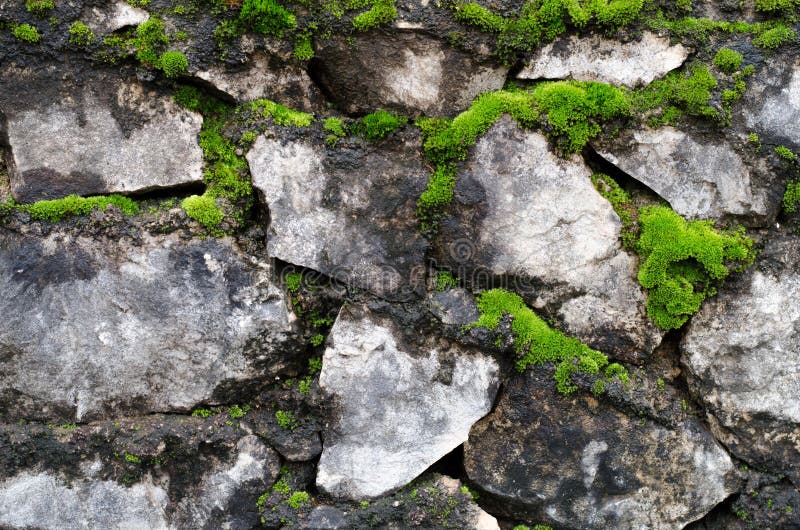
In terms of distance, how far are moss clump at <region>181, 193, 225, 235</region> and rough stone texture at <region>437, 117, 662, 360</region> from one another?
5.20ft

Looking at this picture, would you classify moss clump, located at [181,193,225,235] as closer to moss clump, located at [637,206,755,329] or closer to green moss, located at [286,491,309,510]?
green moss, located at [286,491,309,510]

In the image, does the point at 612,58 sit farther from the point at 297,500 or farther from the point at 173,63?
the point at 297,500

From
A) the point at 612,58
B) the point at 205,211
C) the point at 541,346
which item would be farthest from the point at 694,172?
the point at 205,211

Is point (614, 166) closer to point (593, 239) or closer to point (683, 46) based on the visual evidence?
point (593, 239)

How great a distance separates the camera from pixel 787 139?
4348 millimetres

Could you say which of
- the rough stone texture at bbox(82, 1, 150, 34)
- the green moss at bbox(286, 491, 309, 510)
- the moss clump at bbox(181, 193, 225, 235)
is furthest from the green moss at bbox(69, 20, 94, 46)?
the green moss at bbox(286, 491, 309, 510)

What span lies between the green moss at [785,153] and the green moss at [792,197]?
0.64 feet

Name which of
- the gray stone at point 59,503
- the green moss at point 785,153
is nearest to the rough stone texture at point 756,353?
the green moss at point 785,153

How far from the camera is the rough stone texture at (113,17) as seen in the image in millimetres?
4203

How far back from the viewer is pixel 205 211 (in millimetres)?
4340

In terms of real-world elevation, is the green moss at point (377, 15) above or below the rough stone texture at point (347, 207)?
above

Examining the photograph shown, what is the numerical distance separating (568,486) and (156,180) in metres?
3.67

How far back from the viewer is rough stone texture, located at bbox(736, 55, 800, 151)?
4344 mm

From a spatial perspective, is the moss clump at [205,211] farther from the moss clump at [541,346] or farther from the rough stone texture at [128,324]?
the moss clump at [541,346]
